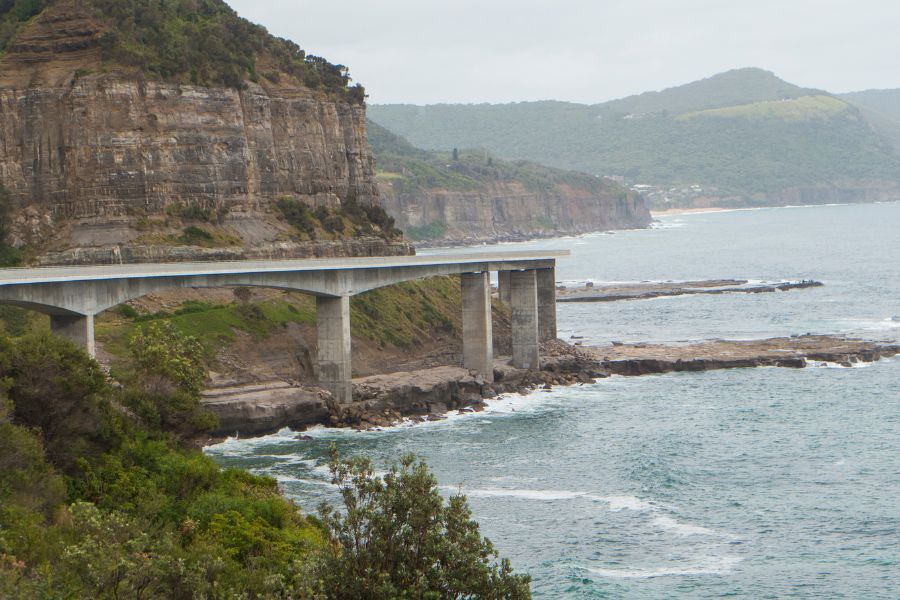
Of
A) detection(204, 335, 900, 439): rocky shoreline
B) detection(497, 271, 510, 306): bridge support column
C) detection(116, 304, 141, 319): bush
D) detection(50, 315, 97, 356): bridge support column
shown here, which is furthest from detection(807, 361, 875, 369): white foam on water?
detection(50, 315, 97, 356): bridge support column

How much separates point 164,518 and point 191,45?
62123 millimetres

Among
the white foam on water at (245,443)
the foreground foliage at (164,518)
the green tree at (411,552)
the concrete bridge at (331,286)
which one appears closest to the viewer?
the foreground foliage at (164,518)

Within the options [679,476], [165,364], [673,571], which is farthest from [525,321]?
[673,571]

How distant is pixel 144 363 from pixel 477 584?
3327cm

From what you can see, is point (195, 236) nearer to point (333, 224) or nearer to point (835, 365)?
point (333, 224)

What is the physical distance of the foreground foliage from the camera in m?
26.5

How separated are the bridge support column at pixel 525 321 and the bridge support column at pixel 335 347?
16982mm

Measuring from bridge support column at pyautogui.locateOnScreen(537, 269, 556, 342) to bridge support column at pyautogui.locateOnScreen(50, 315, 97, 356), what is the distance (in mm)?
45048

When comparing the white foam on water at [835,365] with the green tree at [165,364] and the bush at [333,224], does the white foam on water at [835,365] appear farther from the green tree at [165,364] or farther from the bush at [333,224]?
the green tree at [165,364]

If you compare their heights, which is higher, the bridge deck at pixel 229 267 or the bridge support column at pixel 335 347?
the bridge deck at pixel 229 267

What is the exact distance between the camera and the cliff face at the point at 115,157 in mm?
84500

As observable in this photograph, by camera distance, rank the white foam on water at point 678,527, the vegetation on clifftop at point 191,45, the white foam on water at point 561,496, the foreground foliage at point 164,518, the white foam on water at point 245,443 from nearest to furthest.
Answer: the foreground foliage at point 164,518, the white foam on water at point 678,527, the white foam on water at point 561,496, the white foam on water at point 245,443, the vegetation on clifftop at point 191,45

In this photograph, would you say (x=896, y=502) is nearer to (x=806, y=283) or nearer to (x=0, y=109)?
(x=0, y=109)

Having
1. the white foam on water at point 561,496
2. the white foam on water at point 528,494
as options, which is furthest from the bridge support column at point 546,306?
the white foam on water at point 561,496
